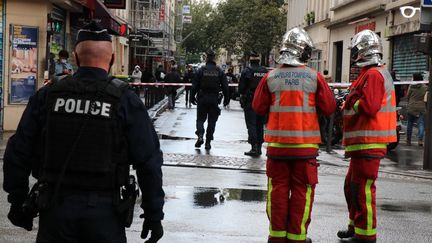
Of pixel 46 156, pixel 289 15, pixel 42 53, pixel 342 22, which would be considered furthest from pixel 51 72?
pixel 289 15

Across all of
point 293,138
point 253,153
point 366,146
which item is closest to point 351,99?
point 366,146

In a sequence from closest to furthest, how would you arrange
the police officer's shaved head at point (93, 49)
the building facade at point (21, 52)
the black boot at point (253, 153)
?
1. the police officer's shaved head at point (93, 49)
2. the black boot at point (253, 153)
3. the building facade at point (21, 52)

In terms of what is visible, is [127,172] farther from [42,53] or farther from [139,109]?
[42,53]

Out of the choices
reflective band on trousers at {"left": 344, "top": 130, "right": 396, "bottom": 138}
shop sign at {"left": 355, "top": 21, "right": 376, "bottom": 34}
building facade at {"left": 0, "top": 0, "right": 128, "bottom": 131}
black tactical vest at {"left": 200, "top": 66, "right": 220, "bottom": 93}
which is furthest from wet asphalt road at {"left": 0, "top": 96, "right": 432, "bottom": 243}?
shop sign at {"left": 355, "top": 21, "right": 376, "bottom": 34}

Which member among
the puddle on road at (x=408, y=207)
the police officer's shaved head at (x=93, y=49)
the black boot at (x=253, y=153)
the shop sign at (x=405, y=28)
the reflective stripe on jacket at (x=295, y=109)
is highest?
the shop sign at (x=405, y=28)

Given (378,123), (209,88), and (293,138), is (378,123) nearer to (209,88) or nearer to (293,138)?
(293,138)

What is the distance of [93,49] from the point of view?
12.4 ft

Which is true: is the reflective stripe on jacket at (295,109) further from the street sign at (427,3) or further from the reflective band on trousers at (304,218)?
the street sign at (427,3)

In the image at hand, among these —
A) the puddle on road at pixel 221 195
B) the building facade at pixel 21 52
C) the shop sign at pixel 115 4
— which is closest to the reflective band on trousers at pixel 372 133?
the puddle on road at pixel 221 195

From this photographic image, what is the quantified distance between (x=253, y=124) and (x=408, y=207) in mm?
5079

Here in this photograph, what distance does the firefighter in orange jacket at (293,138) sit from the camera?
597cm

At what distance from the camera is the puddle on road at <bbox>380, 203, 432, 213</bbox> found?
8461 mm

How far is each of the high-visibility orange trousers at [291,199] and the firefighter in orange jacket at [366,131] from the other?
27.0 inches

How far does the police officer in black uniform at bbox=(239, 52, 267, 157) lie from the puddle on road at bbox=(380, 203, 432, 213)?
15.5ft
